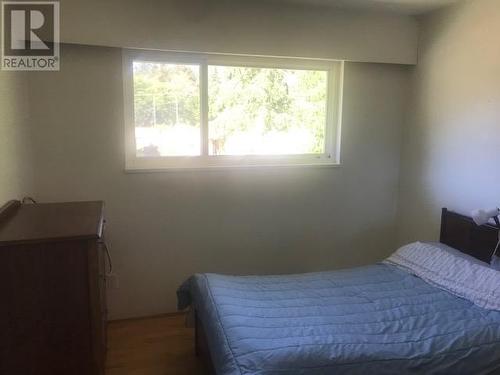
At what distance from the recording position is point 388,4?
9.46 ft

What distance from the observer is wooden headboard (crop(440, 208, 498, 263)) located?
8.30 feet

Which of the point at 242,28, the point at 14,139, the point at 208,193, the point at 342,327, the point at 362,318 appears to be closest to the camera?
the point at 342,327

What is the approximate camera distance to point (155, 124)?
115 inches

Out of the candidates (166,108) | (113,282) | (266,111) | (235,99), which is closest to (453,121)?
(266,111)

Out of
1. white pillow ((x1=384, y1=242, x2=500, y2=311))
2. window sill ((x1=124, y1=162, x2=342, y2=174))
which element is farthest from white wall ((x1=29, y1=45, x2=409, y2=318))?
white pillow ((x1=384, y1=242, x2=500, y2=311))

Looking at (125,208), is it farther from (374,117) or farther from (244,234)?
(374,117)

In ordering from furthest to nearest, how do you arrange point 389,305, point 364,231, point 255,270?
1. point 364,231
2. point 255,270
3. point 389,305

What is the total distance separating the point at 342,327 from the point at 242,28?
2.14 meters

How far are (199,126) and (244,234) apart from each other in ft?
3.08

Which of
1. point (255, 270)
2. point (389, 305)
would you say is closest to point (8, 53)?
point (255, 270)

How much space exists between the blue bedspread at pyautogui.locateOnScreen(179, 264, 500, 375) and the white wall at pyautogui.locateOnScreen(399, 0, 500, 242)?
874 millimetres

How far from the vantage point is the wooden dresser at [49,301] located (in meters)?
1.59

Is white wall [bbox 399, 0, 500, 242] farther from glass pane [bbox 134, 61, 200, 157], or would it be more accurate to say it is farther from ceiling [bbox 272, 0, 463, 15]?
glass pane [bbox 134, 61, 200, 157]

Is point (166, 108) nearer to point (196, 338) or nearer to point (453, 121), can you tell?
point (196, 338)
